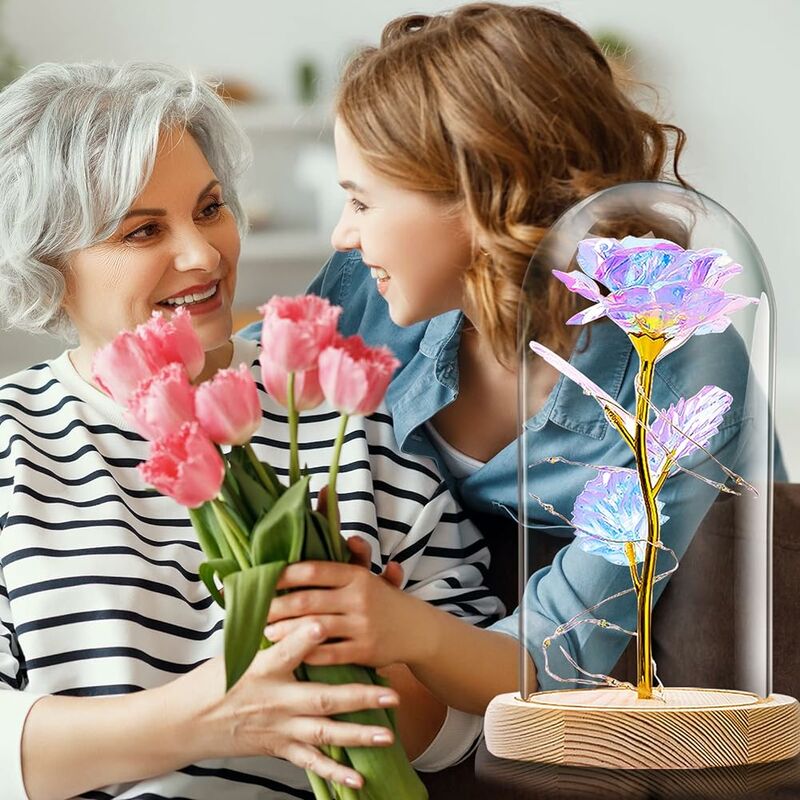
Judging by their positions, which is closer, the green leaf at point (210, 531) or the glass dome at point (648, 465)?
the green leaf at point (210, 531)

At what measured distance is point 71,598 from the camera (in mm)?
1271

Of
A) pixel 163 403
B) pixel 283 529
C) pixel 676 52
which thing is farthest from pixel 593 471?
pixel 676 52

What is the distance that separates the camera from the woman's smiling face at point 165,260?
141cm

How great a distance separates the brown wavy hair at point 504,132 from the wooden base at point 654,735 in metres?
0.38

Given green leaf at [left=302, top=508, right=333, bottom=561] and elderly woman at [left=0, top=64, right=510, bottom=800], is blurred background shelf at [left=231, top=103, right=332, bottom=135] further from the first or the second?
green leaf at [left=302, top=508, right=333, bottom=561]

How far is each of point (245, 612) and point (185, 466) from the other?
0.12 metres

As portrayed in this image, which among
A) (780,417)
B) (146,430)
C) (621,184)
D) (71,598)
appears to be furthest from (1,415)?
(780,417)

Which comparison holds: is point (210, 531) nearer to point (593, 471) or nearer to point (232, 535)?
point (232, 535)

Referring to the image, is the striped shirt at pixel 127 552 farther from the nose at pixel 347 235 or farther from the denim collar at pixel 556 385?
the nose at pixel 347 235

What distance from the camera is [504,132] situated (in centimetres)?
123

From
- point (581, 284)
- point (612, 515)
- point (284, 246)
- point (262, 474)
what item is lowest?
point (284, 246)

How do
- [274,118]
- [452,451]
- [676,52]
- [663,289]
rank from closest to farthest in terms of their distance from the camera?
[663,289], [452,451], [274,118], [676,52]

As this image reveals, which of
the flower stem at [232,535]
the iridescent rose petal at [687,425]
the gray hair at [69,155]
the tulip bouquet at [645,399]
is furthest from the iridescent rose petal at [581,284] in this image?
the gray hair at [69,155]

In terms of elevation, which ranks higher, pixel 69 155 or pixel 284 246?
pixel 69 155
